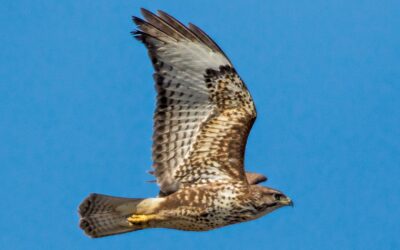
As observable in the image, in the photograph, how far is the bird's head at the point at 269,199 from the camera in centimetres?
1209

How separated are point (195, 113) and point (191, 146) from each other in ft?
1.17

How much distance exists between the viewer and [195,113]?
12461 millimetres

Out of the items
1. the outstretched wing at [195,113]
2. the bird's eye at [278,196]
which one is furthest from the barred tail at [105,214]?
the bird's eye at [278,196]

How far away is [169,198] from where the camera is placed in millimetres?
12289

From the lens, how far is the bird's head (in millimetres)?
12086

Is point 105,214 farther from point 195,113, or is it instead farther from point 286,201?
point 286,201

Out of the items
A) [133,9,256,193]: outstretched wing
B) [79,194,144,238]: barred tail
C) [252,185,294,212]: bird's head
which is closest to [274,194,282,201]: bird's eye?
[252,185,294,212]: bird's head

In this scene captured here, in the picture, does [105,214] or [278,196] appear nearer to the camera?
[278,196]

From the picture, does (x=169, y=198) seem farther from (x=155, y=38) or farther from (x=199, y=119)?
(x=155, y=38)

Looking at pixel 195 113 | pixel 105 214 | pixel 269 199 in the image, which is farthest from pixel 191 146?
pixel 105 214

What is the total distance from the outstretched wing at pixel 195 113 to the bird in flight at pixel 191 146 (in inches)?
0.4

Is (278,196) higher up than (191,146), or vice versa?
(191,146)

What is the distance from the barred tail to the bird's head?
1336mm

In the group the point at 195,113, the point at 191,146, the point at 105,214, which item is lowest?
the point at 105,214
